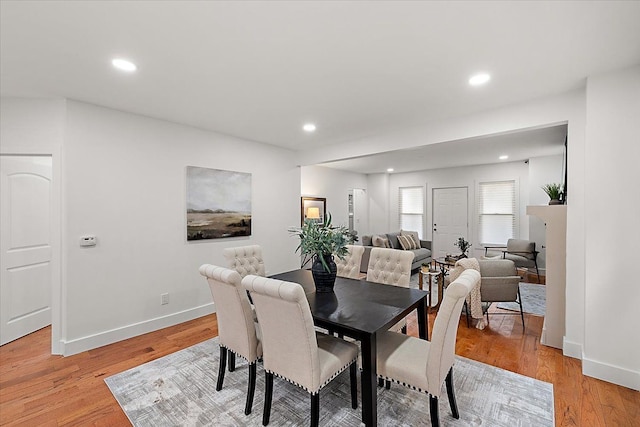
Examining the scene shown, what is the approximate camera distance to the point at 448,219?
755 cm

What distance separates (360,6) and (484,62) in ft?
3.87

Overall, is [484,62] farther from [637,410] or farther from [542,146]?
[542,146]

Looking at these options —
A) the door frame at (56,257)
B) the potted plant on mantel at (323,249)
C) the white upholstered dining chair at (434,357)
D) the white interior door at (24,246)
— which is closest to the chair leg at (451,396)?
the white upholstered dining chair at (434,357)

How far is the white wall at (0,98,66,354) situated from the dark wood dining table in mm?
2434

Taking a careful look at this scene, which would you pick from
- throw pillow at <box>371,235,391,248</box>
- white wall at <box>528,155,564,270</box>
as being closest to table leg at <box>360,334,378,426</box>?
throw pillow at <box>371,235,391,248</box>

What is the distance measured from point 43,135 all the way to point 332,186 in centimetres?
538

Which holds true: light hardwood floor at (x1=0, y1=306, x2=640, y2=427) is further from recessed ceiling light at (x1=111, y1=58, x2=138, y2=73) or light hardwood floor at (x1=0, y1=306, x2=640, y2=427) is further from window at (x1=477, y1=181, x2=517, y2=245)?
window at (x1=477, y1=181, x2=517, y2=245)

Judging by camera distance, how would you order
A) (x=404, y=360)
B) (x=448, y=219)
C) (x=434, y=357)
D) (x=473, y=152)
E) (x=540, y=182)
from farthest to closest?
(x=448, y=219), (x=540, y=182), (x=473, y=152), (x=404, y=360), (x=434, y=357)

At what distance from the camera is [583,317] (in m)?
2.61

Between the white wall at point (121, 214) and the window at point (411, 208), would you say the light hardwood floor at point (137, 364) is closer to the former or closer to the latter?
the white wall at point (121, 214)

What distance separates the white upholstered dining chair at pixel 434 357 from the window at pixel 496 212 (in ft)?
19.8

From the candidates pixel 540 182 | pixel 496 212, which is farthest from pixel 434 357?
pixel 496 212

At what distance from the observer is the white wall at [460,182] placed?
6.57m

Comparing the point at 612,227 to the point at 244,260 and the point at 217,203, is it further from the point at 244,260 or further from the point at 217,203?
the point at 217,203
